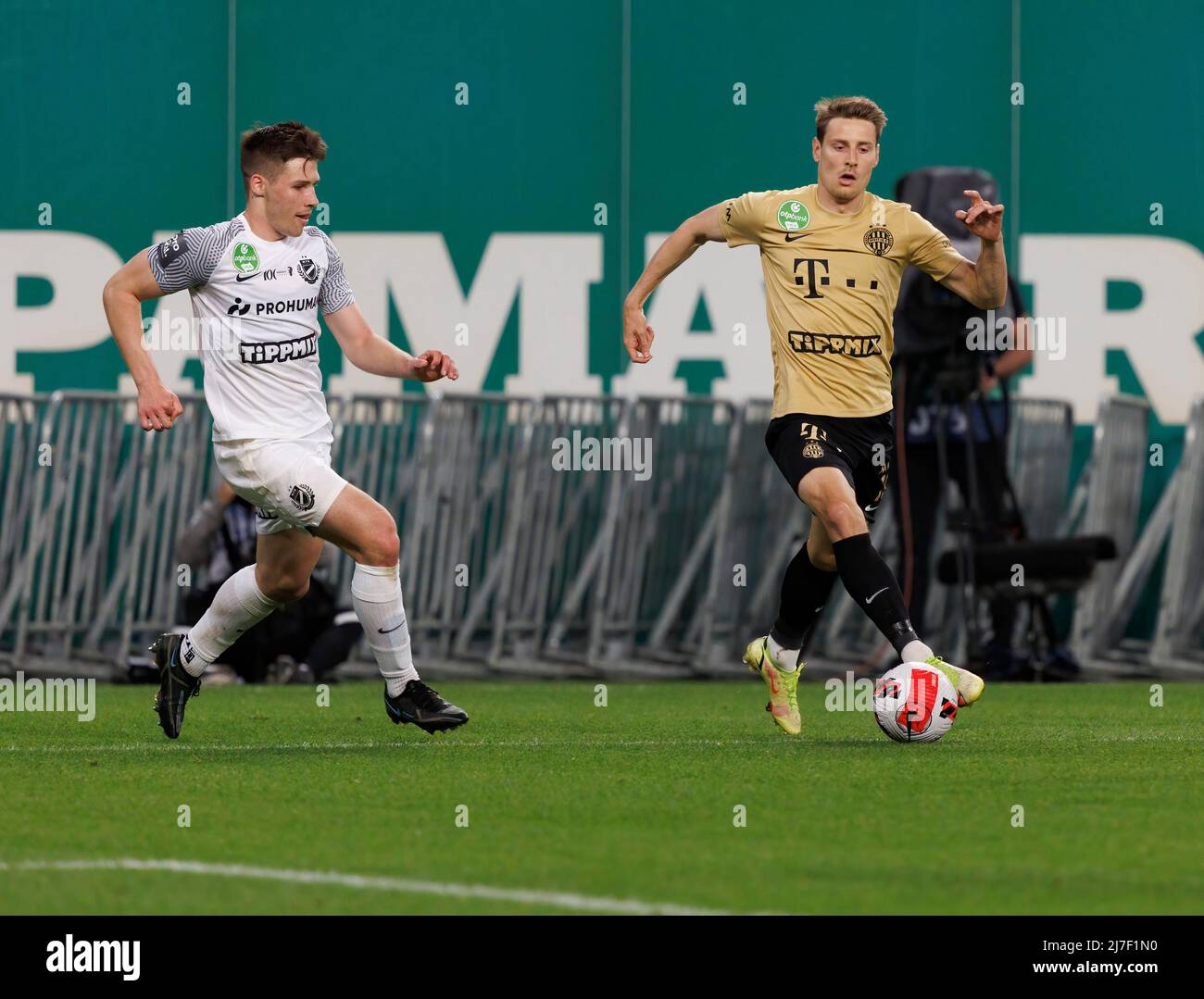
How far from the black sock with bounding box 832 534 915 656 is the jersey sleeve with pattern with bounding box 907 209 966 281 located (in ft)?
3.89

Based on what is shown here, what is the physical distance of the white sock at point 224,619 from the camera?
28.7ft

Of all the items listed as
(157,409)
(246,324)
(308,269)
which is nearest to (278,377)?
(246,324)

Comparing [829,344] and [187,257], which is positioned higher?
[187,257]

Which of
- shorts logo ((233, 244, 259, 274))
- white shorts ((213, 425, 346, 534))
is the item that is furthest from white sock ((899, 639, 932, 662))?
shorts logo ((233, 244, 259, 274))

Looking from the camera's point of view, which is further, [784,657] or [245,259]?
[784,657]

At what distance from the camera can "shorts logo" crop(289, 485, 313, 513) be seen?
8.29 metres

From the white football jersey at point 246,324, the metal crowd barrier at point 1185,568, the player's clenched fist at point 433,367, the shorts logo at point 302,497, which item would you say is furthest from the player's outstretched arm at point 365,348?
the metal crowd barrier at point 1185,568

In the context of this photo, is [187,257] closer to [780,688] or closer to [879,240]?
[879,240]

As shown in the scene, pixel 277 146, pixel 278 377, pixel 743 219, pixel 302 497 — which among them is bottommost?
pixel 302 497

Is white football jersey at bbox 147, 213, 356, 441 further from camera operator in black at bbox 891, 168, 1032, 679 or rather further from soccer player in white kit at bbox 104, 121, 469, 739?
camera operator in black at bbox 891, 168, 1032, 679

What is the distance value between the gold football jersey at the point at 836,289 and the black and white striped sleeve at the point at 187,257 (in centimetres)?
203

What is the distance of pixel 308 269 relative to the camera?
866 centimetres

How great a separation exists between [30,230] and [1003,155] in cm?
620

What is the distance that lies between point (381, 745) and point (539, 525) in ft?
19.2
